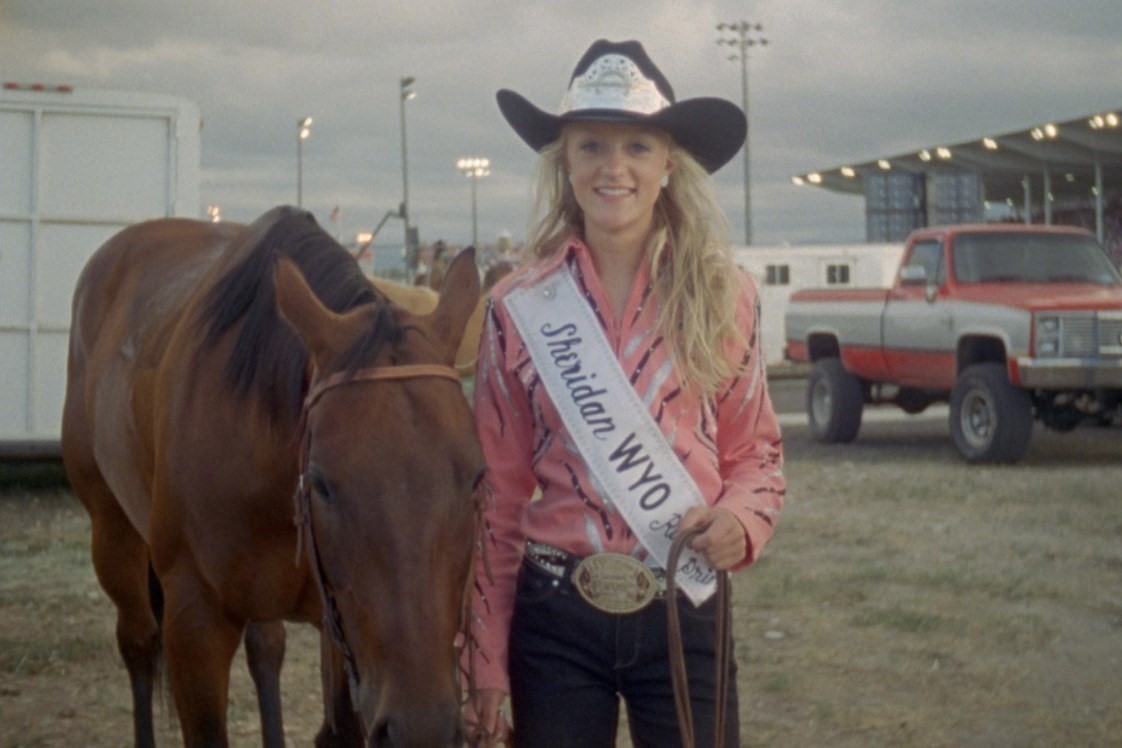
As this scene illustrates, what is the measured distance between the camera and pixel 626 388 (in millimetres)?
2541

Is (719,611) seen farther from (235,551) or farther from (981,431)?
(981,431)

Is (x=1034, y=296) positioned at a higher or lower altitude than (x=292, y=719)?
higher

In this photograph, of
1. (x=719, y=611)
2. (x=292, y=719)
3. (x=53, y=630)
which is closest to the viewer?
(x=719, y=611)

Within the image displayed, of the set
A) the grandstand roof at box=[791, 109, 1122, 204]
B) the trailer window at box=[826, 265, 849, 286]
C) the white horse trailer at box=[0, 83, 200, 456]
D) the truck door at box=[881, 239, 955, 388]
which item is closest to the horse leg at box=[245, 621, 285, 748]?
the white horse trailer at box=[0, 83, 200, 456]

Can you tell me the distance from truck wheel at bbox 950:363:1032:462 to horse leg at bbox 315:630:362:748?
8.21m

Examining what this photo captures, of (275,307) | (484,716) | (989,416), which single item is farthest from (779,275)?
(484,716)

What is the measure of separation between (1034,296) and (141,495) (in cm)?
880

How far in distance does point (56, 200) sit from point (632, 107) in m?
7.45

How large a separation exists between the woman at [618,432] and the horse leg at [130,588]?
266 cm

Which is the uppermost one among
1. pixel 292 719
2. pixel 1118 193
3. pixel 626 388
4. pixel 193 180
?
pixel 1118 193

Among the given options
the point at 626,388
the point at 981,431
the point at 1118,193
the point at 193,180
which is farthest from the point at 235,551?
the point at 1118,193

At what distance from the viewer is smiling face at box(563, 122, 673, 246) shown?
8.61 feet

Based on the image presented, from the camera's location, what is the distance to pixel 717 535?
243 cm

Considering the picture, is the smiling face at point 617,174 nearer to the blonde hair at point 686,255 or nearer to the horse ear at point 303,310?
the blonde hair at point 686,255
